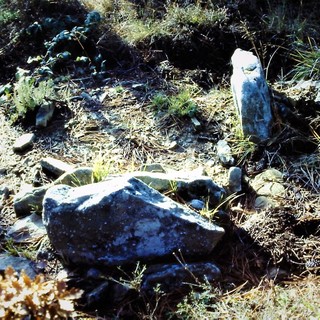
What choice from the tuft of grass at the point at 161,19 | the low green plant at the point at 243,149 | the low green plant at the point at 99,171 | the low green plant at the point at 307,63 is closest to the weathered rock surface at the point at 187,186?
the low green plant at the point at 99,171

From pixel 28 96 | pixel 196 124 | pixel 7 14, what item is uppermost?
pixel 7 14

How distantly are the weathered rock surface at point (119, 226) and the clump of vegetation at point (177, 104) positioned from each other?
1.19 metres

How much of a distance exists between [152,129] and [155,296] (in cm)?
153

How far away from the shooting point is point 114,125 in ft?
12.6

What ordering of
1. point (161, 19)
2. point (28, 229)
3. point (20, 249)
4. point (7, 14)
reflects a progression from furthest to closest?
point (7, 14) < point (161, 19) < point (28, 229) < point (20, 249)

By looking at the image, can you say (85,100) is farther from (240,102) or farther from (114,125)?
(240,102)

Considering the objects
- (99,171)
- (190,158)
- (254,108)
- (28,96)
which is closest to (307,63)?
(254,108)

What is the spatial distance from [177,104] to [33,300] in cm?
204

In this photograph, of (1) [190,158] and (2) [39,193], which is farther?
(1) [190,158]

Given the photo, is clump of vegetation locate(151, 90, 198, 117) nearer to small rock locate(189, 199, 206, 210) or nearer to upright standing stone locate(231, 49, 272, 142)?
upright standing stone locate(231, 49, 272, 142)

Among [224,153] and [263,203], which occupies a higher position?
[224,153]

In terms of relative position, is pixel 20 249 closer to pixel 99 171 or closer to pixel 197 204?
pixel 99 171

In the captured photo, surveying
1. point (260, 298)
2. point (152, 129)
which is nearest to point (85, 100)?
point (152, 129)

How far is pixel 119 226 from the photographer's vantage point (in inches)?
105
